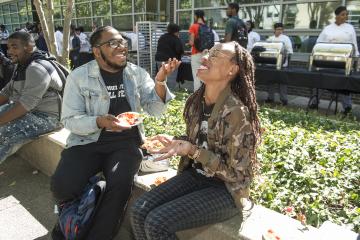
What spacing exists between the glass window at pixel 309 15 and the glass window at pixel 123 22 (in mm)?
7888

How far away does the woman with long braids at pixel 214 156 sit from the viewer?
6.60ft

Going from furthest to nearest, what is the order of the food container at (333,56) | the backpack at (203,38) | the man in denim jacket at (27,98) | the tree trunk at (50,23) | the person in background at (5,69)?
1. the backpack at (203,38)
2. the food container at (333,56)
3. the tree trunk at (50,23)
4. the person in background at (5,69)
5. the man in denim jacket at (27,98)

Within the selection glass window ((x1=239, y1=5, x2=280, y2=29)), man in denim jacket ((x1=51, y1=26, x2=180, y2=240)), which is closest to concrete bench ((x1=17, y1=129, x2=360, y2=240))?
man in denim jacket ((x1=51, y1=26, x2=180, y2=240))

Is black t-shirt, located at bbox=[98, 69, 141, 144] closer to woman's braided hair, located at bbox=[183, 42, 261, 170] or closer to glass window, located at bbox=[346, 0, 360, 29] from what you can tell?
woman's braided hair, located at bbox=[183, 42, 261, 170]

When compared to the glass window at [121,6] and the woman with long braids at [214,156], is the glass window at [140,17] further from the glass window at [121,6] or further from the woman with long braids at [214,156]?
the woman with long braids at [214,156]

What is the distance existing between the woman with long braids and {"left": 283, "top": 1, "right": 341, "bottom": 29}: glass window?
7.13m

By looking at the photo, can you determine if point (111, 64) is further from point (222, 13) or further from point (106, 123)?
point (222, 13)

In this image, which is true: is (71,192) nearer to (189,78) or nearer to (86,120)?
(86,120)

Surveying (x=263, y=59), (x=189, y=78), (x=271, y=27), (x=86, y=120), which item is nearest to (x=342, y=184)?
(x=86, y=120)

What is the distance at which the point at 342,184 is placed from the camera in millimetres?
2867

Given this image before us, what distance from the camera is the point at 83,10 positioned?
17484mm

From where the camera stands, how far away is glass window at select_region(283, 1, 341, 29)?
27.0 feet

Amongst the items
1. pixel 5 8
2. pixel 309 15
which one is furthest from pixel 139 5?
pixel 5 8

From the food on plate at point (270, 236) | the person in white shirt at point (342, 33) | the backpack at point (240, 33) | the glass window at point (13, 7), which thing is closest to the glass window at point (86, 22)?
the glass window at point (13, 7)
